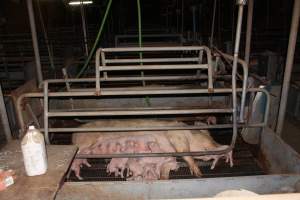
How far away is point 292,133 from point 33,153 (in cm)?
420

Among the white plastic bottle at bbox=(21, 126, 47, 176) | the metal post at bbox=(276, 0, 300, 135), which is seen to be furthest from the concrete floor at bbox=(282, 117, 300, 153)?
the white plastic bottle at bbox=(21, 126, 47, 176)

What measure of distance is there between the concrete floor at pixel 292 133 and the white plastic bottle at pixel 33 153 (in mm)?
3765

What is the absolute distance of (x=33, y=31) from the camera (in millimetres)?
3527

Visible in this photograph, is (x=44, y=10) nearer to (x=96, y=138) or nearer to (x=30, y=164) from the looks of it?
(x=96, y=138)

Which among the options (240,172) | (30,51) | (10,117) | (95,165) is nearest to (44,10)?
(30,51)

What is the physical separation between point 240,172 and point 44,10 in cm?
1363

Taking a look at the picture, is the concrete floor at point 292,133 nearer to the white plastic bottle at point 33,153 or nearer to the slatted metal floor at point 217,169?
the slatted metal floor at point 217,169

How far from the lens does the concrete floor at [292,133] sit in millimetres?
4438

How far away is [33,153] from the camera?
6.42 ft

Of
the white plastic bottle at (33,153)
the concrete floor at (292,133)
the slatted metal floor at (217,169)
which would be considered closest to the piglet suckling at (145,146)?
the slatted metal floor at (217,169)

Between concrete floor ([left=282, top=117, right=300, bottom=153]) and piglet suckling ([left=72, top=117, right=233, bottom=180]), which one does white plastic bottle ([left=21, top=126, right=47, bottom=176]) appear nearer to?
piglet suckling ([left=72, top=117, right=233, bottom=180])

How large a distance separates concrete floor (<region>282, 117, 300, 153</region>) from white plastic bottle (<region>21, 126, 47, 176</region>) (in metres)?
3.77

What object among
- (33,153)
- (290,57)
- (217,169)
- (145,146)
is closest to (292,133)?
(217,169)

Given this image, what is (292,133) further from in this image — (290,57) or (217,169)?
(290,57)
